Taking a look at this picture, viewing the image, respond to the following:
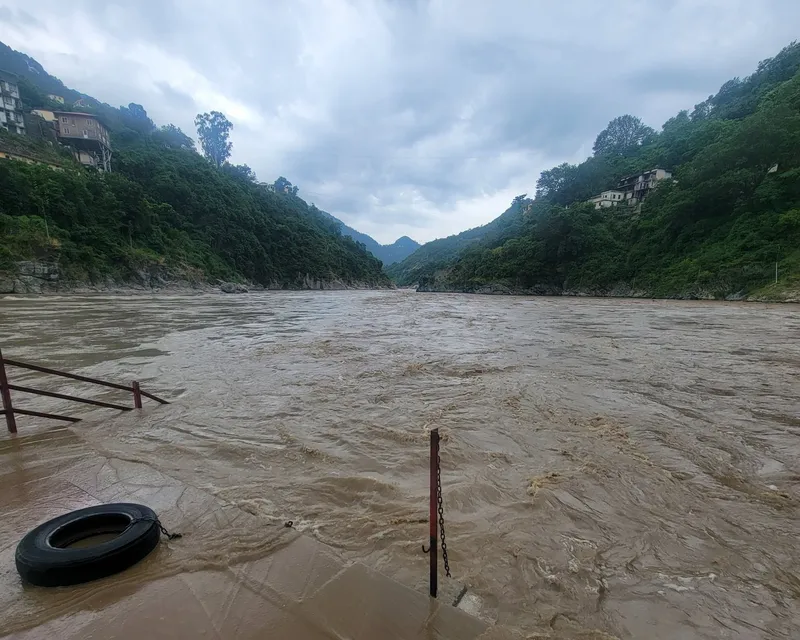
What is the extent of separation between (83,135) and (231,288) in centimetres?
3971

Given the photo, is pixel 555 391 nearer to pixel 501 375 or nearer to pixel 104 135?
pixel 501 375

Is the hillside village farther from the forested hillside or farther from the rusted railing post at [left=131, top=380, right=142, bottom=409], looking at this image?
the rusted railing post at [left=131, top=380, right=142, bottom=409]

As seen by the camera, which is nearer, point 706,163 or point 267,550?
point 267,550

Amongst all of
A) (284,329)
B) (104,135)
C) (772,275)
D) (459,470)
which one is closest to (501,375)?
(459,470)

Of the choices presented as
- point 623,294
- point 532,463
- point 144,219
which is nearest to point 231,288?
point 144,219

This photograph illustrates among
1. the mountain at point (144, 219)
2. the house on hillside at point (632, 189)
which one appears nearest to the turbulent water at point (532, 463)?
the mountain at point (144, 219)

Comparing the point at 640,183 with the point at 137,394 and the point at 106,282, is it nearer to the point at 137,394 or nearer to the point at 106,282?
the point at 106,282

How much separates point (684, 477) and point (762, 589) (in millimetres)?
1809

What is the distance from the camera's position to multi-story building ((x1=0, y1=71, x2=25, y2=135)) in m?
63.1

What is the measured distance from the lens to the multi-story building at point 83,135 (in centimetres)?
6669

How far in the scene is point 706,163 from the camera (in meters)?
50.2

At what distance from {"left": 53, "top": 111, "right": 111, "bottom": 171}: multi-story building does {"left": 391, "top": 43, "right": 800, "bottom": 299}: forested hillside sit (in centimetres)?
7628

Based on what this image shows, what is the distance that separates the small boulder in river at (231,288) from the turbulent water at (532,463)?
53.0 metres

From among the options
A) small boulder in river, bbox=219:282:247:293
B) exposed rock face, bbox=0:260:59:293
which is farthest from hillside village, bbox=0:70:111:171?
exposed rock face, bbox=0:260:59:293
